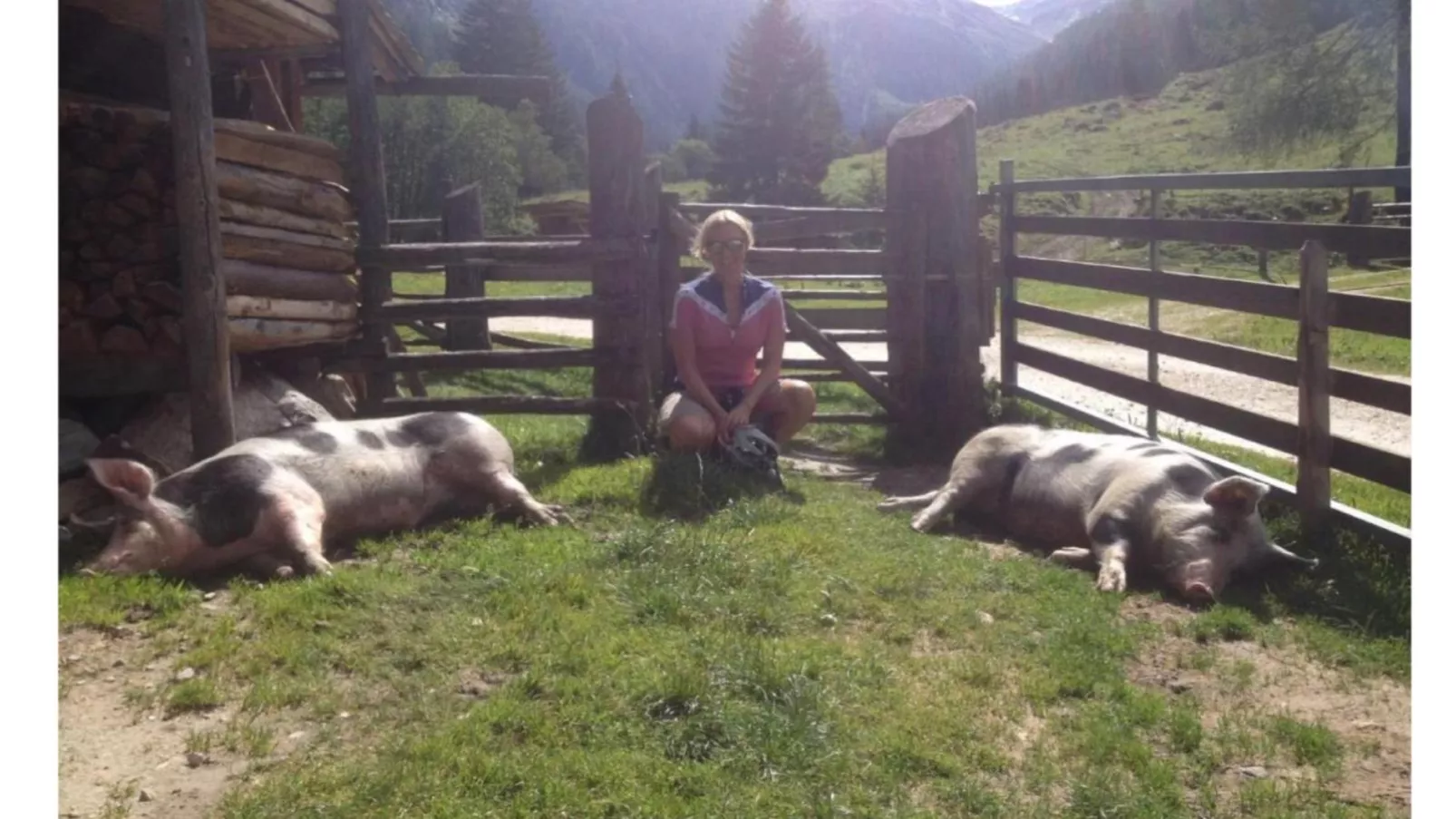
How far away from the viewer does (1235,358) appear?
688 centimetres

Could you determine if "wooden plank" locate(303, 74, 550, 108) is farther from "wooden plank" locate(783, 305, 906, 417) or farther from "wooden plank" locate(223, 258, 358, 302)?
"wooden plank" locate(783, 305, 906, 417)

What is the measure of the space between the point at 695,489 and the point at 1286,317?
3.17 m

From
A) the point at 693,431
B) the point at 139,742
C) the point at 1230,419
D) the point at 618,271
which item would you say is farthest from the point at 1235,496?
the point at 139,742

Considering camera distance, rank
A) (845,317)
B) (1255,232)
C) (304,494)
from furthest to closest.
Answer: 1. (845,317)
2. (1255,232)
3. (304,494)

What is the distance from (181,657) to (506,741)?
1.44m

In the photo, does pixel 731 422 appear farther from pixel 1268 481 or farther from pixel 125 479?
pixel 125 479

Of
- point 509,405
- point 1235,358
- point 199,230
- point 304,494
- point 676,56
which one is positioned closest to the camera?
point 304,494

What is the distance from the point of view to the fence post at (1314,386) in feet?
19.4

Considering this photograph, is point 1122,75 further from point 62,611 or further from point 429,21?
point 62,611

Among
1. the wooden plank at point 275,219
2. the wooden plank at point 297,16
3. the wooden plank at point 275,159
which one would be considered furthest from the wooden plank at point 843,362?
the wooden plank at point 297,16

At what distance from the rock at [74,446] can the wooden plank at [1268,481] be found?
5693 mm

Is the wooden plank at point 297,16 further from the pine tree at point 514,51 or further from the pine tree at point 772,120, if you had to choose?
the pine tree at point 514,51

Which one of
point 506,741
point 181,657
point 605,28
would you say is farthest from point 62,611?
point 605,28

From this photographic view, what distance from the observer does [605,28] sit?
143000 millimetres
